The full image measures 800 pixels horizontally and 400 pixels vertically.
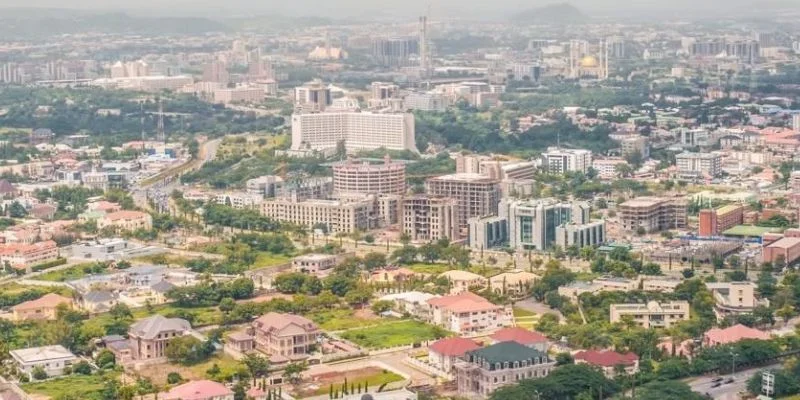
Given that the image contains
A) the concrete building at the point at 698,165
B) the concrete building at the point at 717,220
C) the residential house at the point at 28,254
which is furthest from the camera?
the concrete building at the point at 698,165

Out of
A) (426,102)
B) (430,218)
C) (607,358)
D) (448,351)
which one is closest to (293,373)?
(448,351)

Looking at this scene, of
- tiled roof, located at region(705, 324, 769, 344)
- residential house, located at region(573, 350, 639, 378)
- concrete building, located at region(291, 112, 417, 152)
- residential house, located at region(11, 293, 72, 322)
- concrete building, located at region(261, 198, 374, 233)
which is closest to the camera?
residential house, located at region(573, 350, 639, 378)

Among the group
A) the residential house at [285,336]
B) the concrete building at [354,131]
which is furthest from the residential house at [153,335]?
the concrete building at [354,131]

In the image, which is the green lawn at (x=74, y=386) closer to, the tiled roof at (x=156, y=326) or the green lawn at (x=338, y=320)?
the tiled roof at (x=156, y=326)

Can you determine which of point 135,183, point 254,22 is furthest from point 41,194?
point 254,22

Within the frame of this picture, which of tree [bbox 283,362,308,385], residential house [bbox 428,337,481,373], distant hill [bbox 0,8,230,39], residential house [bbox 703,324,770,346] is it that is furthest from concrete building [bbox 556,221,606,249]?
distant hill [bbox 0,8,230,39]

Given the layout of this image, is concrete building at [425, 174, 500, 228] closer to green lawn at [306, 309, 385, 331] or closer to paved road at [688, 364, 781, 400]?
green lawn at [306, 309, 385, 331]
